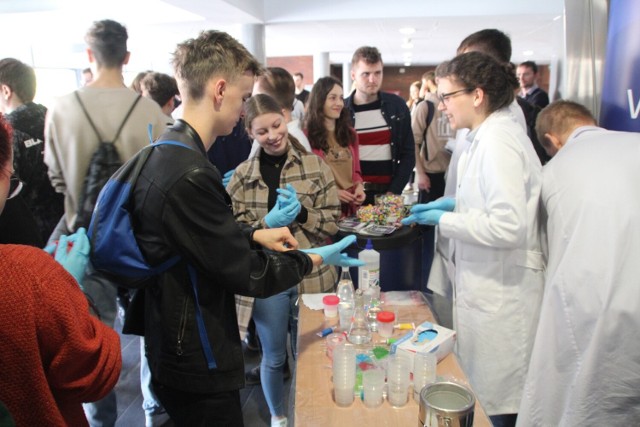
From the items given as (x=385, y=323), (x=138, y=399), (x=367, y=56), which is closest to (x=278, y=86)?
(x=367, y=56)

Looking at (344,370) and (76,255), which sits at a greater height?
(76,255)

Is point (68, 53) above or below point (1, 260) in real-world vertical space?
above

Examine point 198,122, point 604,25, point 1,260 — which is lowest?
point 1,260

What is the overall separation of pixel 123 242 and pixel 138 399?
1.71m

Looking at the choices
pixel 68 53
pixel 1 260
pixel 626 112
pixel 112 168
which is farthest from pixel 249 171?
pixel 68 53

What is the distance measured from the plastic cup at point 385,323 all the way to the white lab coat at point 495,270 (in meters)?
0.37

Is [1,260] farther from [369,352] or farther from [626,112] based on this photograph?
[626,112]

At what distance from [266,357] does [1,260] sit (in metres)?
1.43

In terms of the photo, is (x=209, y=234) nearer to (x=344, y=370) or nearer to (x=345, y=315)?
(x=344, y=370)

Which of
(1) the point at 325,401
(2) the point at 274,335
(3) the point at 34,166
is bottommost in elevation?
(2) the point at 274,335

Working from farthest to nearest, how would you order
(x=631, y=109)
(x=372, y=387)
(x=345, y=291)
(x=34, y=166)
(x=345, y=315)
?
(x=34, y=166) → (x=631, y=109) → (x=345, y=291) → (x=345, y=315) → (x=372, y=387)

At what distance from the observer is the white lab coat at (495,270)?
1620 millimetres

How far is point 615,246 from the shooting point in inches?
60.7

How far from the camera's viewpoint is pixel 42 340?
31.7 inches
